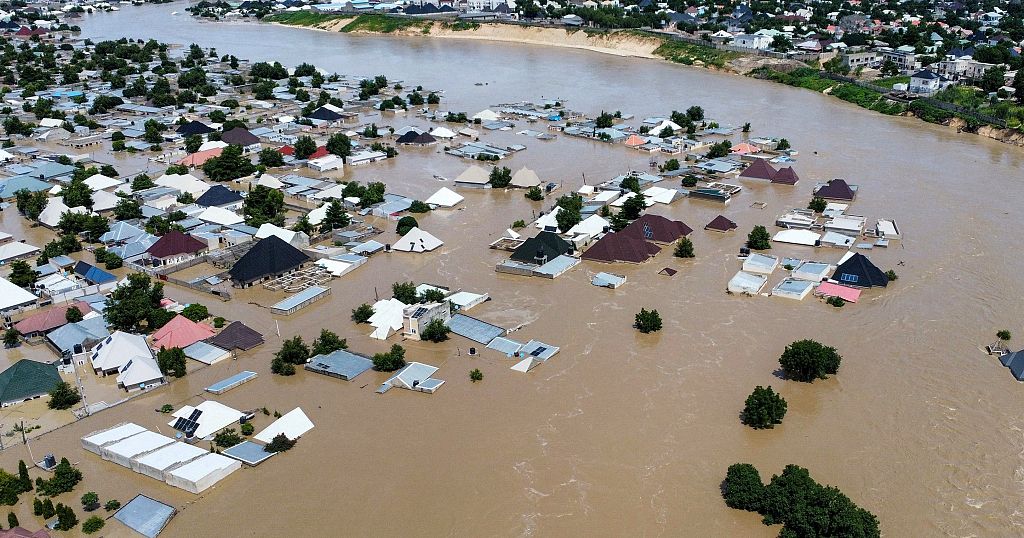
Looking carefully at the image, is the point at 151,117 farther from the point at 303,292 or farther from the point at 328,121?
the point at 303,292

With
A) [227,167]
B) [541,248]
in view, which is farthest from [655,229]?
[227,167]

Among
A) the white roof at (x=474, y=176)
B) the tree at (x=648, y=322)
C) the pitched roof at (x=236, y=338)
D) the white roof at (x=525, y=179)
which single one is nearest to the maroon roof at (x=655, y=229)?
the tree at (x=648, y=322)

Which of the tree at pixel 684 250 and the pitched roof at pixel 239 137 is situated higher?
the tree at pixel 684 250

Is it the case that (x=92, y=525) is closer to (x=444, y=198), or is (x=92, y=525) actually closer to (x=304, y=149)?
(x=444, y=198)

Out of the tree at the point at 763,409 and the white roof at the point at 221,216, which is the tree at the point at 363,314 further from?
the tree at the point at 763,409

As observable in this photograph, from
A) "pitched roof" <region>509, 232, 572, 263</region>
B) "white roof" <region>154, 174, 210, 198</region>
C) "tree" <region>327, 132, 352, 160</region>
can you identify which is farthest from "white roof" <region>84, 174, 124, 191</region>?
"pitched roof" <region>509, 232, 572, 263</region>

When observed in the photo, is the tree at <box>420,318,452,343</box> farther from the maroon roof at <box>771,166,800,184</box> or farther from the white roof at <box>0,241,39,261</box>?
the maroon roof at <box>771,166,800,184</box>
